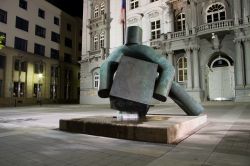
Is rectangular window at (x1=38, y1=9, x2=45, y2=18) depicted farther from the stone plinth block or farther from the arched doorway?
the stone plinth block

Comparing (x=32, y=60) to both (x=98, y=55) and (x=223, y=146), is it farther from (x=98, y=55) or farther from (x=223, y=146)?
(x=223, y=146)

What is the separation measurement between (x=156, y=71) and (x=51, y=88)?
37.4m

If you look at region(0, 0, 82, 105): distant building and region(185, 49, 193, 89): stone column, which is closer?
region(185, 49, 193, 89): stone column

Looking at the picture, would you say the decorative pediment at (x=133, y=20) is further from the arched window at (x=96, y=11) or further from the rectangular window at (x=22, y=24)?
the rectangular window at (x=22, y=24)

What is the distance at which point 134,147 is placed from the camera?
450 centimetres

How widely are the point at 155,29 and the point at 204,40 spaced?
705cm

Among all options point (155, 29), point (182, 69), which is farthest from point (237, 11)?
point (155, 29)

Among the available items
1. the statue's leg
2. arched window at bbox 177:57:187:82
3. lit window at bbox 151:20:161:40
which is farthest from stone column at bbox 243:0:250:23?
the statue's leg

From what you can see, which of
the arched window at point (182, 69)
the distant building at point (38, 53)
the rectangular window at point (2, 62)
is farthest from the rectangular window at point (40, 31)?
the arched window at point (182, 69)

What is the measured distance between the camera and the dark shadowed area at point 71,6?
45.7m

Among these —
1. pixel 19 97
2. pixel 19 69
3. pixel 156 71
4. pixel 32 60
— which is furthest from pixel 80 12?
pixel 156 71

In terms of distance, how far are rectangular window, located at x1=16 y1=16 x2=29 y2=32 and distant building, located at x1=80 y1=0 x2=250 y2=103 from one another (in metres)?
17.4

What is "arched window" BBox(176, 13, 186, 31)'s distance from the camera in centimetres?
2718

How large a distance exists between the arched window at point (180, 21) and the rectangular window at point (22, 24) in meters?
24.0
